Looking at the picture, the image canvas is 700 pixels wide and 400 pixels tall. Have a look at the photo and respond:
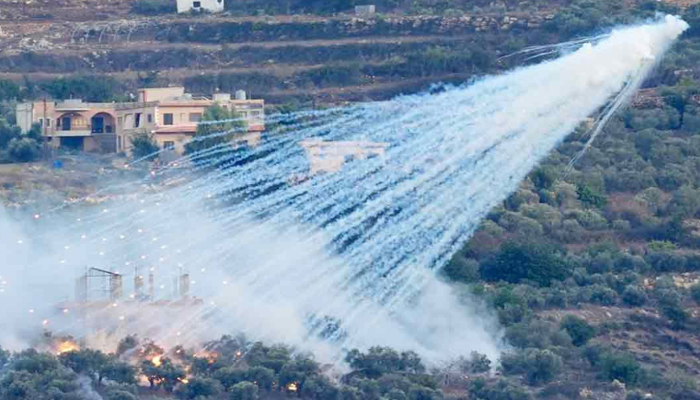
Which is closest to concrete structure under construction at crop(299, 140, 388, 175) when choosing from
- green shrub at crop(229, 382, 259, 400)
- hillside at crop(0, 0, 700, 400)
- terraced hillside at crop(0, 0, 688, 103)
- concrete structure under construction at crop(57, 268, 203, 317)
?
hillside at crop(0, 0, 700, 400)

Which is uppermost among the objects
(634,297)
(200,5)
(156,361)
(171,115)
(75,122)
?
(200,5)

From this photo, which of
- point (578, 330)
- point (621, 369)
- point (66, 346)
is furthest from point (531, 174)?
point (66, 346)

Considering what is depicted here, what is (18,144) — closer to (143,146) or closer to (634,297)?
(143,146)

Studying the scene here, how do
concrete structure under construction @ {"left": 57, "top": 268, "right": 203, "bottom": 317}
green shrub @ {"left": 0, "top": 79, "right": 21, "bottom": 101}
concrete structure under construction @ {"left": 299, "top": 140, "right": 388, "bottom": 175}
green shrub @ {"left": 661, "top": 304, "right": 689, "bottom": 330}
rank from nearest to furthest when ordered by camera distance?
1. green shrub @ {"left": 661, "top": 304, "right": 689, "bottom": 330}
2. concrete structure under construction @ {"left": 57, "top": 268, "right": 203, "bottom": 317}
3. concrete structure under construction @ {"left": 299, "top": 140, "right": 388, "bottom": 175}
4. green shrub @ {"left": 0, "top": 79, "right": 21, "bottom": 101}

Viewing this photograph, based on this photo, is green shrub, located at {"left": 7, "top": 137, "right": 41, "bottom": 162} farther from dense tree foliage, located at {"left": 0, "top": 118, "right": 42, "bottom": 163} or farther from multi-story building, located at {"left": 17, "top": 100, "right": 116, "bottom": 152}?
multi-story building, located at {"left": 17, "top": 100, "right": 116, "bottom": 152}

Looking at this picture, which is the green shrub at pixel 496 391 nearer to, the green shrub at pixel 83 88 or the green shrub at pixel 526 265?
the green shrub at pixel 526 265

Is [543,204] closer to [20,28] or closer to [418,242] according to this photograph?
[418,242]
